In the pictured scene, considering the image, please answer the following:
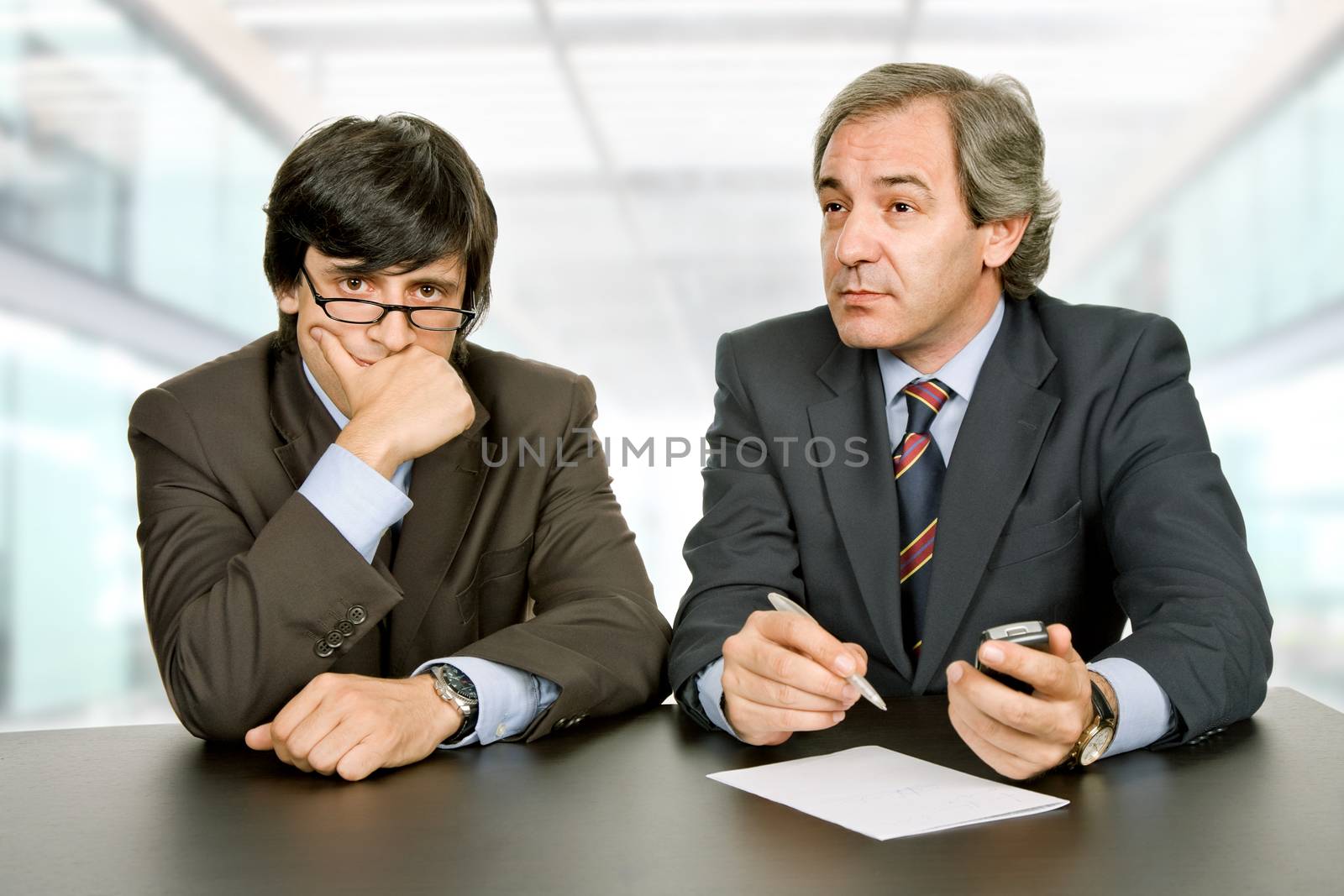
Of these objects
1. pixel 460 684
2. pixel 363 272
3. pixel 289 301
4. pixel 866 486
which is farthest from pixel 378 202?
pixel 866 486

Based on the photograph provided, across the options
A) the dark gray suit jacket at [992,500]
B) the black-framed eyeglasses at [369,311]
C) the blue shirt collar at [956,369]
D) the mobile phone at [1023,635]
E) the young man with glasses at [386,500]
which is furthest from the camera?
the blue shirt collar at [956,369]

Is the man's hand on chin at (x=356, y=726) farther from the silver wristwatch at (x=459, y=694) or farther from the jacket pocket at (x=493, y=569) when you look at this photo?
the jacket pocket at (x=493, y=569)

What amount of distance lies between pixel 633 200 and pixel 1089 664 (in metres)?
5.68

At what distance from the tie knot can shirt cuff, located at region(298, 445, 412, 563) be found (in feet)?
3.06

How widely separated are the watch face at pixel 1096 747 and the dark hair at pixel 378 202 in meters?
1.27

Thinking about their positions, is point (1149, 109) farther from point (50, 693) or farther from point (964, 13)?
point (50, 693)

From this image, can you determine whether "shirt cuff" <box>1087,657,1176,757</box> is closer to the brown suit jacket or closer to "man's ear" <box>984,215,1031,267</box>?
the brown suit jacket

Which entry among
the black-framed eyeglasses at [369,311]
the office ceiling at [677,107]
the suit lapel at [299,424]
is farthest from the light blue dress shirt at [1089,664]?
the office ceiling at [677,107]

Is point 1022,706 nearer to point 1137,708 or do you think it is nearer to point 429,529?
point 1137,708

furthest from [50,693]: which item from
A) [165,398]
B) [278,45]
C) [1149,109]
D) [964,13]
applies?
[1149,109]

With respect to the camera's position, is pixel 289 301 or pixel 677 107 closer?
pixel 289 301

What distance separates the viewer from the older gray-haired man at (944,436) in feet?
6.24

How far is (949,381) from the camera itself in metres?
2.18

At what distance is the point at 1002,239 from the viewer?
87.7 inches
